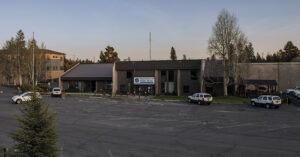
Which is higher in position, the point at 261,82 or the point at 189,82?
the point at 189,82

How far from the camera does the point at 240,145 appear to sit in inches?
527

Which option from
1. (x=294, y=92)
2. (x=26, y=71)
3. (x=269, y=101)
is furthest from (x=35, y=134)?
(x=26, y=71)

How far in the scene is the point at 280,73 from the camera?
41.7 meters

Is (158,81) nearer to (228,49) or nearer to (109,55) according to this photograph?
(228,49)

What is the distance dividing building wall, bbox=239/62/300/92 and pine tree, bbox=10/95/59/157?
38.7m

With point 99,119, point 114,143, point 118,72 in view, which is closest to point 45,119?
point 114,143

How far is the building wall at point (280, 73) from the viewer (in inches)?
1624

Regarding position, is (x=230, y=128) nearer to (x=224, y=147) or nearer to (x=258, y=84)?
(x=224, y=147)

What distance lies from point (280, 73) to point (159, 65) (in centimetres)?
2266

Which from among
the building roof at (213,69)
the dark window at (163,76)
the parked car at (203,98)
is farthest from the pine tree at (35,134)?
the dark window at (163,76)

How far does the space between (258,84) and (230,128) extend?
2597cm

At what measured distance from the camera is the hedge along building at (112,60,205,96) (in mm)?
44375

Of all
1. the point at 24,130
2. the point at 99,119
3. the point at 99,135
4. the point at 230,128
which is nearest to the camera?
the point at 24,130

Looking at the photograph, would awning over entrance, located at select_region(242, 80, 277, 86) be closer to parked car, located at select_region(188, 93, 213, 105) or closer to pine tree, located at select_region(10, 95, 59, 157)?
parked car, located at select_region(188, 93, 213, 105)
